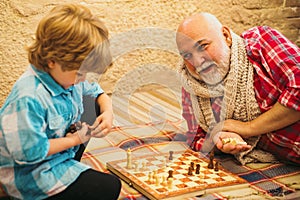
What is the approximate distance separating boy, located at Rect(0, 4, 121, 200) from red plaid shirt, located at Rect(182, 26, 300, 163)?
27.6 inches

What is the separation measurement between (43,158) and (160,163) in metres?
0.60

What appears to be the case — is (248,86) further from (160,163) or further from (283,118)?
(160,163)

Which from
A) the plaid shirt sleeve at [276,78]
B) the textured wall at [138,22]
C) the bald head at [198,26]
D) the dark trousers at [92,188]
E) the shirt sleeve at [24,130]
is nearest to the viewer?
the shirt sleeve at [24,130]

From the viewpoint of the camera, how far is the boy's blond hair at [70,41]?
55.8 inches

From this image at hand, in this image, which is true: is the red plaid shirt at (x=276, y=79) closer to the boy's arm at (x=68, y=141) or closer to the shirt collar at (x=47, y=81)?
the boy's arm at (x=68, y=141)

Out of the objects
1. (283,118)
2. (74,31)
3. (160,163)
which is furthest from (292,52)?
(74,31)

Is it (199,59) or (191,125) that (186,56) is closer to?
(199,59)

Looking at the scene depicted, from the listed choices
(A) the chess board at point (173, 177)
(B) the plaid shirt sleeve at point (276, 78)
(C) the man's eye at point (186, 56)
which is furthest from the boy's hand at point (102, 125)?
(B) the plaid shirt sleeve at point (276, 78)

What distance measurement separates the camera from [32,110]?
54.4 inches

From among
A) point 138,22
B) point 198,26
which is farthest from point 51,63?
point 138,22

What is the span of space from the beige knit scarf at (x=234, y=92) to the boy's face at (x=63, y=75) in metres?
0.66

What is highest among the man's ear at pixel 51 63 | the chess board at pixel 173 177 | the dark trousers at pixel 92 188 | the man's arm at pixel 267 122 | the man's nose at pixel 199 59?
the man's ear at pixel 51 63

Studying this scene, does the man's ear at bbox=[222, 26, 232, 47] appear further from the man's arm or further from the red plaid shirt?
the man's arm

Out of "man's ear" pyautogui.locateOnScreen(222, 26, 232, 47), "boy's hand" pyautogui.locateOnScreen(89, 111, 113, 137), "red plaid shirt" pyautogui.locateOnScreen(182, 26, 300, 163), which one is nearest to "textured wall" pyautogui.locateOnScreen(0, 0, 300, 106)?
"man's ear" pyautogui.locateOnScreen(222, 26, 232, 47)
